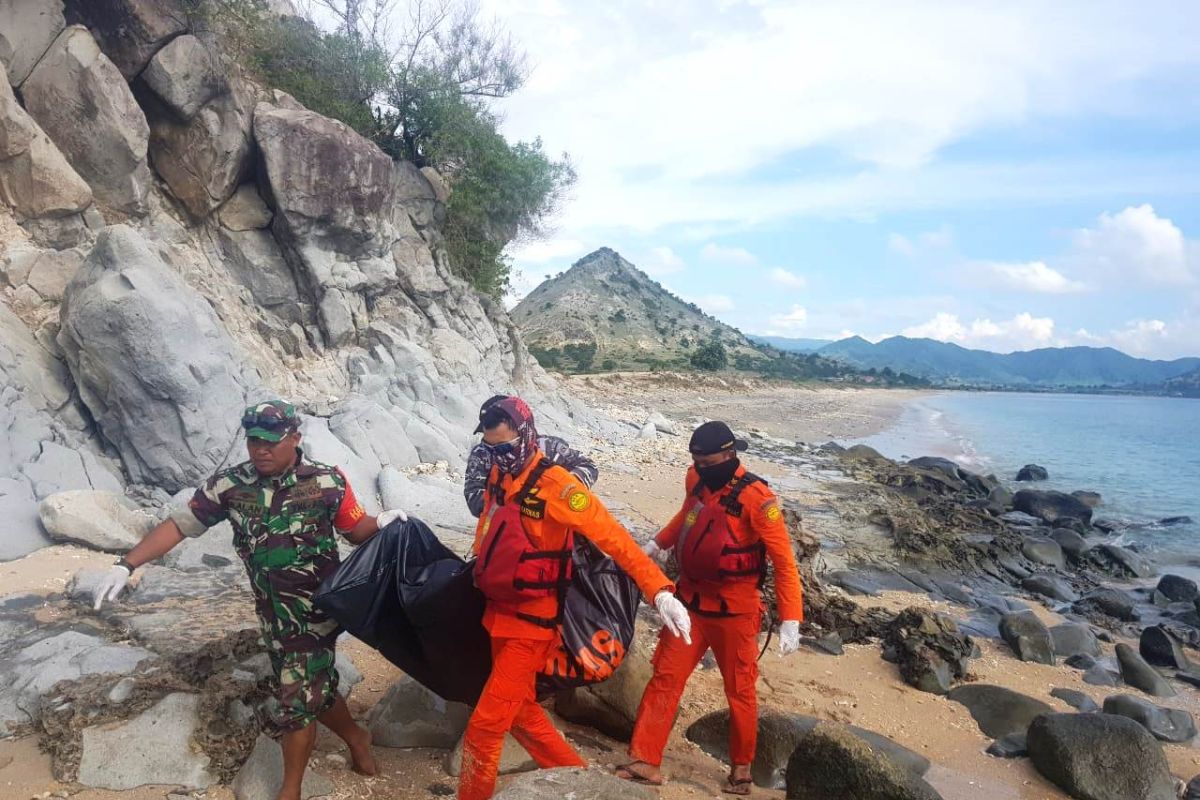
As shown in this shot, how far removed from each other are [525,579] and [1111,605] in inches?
386

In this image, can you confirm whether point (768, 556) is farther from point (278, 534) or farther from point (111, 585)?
point (111, 585)

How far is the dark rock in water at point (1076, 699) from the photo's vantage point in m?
6.35

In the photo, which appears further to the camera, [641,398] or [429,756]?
[641,398]

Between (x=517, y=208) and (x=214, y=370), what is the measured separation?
38.1ft

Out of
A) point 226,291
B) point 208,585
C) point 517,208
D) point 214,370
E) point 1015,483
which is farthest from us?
point 1015,483

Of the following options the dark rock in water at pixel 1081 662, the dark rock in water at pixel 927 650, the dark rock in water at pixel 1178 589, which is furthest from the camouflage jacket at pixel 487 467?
the dark rock in water at pixel 1178 589

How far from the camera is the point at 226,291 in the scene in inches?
447

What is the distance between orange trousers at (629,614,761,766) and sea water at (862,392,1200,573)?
13084mm

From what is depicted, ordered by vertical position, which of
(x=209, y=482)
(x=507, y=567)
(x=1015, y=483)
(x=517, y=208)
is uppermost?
(x=517, y=208)

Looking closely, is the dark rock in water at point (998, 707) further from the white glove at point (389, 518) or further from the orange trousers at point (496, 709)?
the white glove at point (389, 518)

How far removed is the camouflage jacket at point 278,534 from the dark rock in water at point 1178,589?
12.0 m

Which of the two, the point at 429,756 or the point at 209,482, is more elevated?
the point at 209,482

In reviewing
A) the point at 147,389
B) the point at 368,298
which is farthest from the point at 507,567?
the point at 368,298

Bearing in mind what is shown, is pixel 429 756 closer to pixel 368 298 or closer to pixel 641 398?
pixel 368 298
